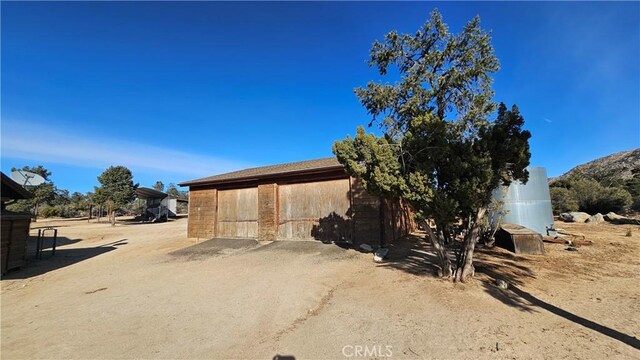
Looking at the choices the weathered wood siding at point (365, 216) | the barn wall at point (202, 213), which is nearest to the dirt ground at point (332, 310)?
the weathered wood siding at point (365, 216)

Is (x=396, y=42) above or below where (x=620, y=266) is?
above

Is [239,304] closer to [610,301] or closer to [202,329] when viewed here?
[202,329]

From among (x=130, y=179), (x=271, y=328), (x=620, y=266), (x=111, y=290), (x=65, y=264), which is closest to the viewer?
(x=271, y=328)

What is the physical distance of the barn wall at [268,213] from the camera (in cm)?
1450

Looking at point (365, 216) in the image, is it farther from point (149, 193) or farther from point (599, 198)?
point (149, 193)

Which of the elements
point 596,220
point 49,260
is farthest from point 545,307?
point 596,220

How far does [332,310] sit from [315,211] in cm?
811

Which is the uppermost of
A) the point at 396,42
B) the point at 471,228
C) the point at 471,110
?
the point at 396,42

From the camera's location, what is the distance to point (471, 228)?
282 inches

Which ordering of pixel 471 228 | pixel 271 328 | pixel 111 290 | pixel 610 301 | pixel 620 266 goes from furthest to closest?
pixel 620 266
pixel 111 290
pixel 471 228
pixel 610 301
pixel 271 328

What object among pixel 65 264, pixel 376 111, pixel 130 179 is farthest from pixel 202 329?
pixel 130 179

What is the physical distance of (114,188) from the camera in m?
35.2

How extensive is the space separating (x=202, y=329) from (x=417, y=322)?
3652mm

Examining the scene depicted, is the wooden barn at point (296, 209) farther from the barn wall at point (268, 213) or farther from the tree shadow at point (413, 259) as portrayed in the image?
the tree shadow at point (413, 259)
